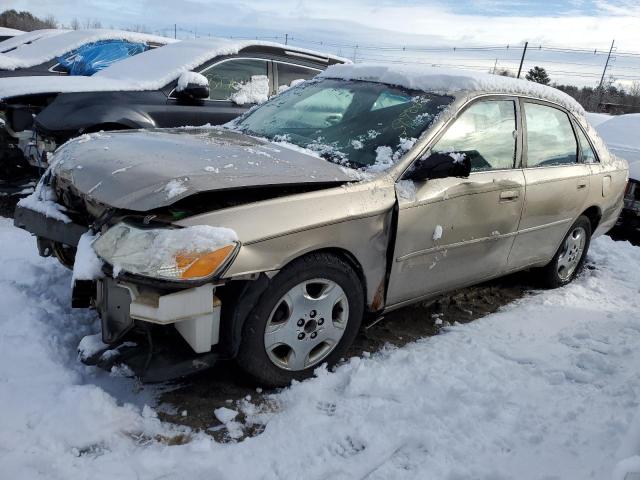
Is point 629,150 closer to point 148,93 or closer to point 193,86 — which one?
point 193,86

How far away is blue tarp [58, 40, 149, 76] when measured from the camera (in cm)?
779

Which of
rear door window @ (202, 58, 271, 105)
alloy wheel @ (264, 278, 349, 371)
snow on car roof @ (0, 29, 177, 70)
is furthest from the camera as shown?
snow on car roof @ (0, 29, 177, 70)

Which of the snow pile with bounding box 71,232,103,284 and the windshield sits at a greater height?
the windshield

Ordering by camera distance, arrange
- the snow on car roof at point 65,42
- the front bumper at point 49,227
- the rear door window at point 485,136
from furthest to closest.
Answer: the snow on car roof at point 65,42
the rear door window at point 485,136
the front bumper at point 49,227

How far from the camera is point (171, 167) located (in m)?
2.70

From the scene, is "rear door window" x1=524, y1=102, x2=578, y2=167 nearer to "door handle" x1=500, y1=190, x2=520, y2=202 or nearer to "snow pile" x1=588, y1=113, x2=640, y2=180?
"door handle" x1=500, y1=190, x2=520, y2=202

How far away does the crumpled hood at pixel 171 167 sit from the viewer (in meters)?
2.51

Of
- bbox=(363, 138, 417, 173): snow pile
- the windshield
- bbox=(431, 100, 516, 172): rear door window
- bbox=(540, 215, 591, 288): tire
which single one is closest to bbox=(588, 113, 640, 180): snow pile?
bbox=(540, 215, 591, 288): tire

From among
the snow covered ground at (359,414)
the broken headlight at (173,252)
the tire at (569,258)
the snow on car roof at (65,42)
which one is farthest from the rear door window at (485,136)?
the snow on car roof at (65,42)

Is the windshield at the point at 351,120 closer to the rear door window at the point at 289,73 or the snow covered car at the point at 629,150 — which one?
the rear door window at the point at 289,73

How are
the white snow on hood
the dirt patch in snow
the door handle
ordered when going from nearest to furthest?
the dirt patch in snow, the door handle, the white snow on hood

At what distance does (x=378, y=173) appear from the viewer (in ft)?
10.3

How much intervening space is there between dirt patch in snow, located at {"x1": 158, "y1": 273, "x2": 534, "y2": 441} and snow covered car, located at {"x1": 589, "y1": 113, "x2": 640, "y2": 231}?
222 cm

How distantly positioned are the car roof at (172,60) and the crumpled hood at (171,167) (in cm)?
264
